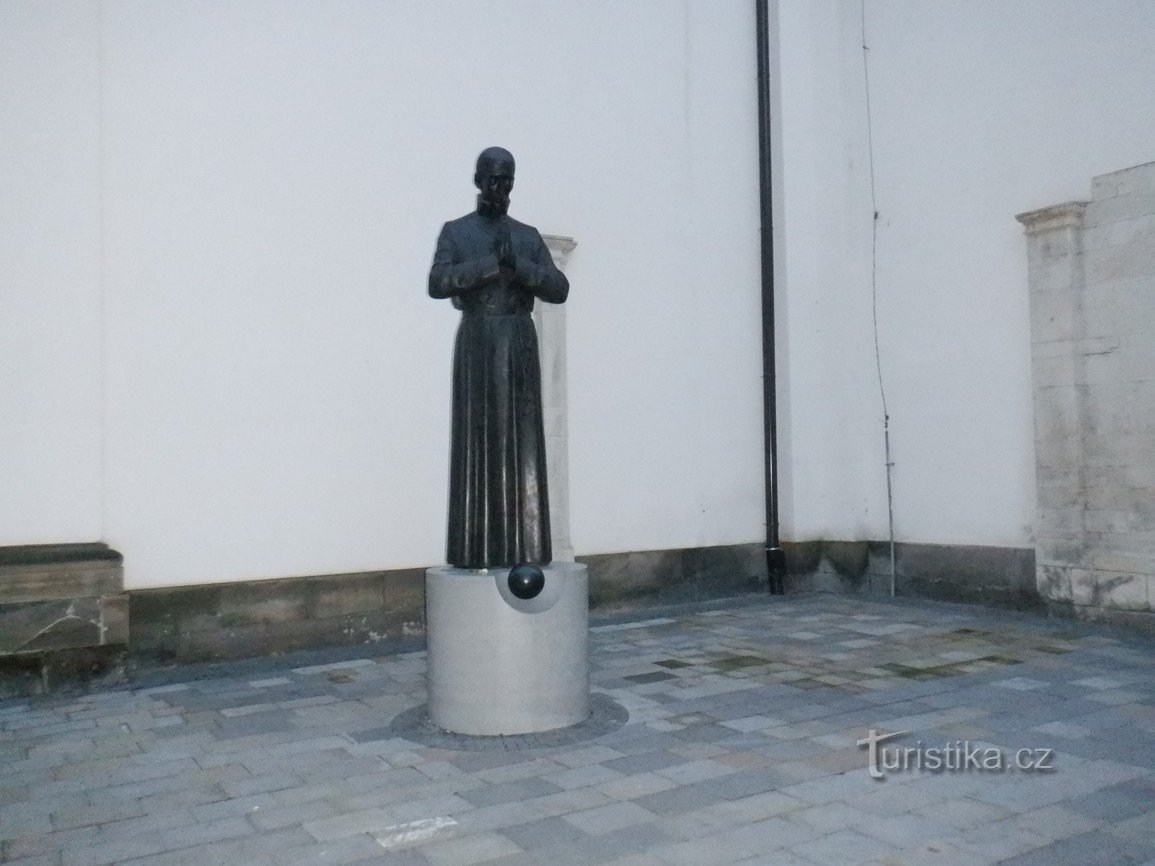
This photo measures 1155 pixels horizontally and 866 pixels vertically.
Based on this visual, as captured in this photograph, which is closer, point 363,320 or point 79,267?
point 79,267

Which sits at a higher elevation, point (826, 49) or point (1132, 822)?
point (826, 49)

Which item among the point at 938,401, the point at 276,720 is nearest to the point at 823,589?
the point at 938,401

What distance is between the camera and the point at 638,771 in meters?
3.80

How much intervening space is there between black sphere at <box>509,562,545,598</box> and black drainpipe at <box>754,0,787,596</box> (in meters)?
5.01

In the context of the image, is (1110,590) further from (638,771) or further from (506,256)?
(506,256)

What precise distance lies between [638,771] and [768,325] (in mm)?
5998

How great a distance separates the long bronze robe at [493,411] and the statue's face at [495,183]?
166mm

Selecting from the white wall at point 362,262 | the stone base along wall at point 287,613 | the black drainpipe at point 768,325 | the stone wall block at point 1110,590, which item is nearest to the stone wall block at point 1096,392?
the stone wall block at point 1110,590

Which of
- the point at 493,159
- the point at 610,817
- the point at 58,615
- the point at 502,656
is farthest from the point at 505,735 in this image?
the point at 58,615

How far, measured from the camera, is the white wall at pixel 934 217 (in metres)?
7.45

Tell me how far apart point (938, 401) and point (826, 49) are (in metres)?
3.93

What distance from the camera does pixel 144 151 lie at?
615cm

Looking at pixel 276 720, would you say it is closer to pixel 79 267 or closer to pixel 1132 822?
pixel 79 267

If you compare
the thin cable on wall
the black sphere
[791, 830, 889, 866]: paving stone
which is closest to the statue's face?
the black sphere
